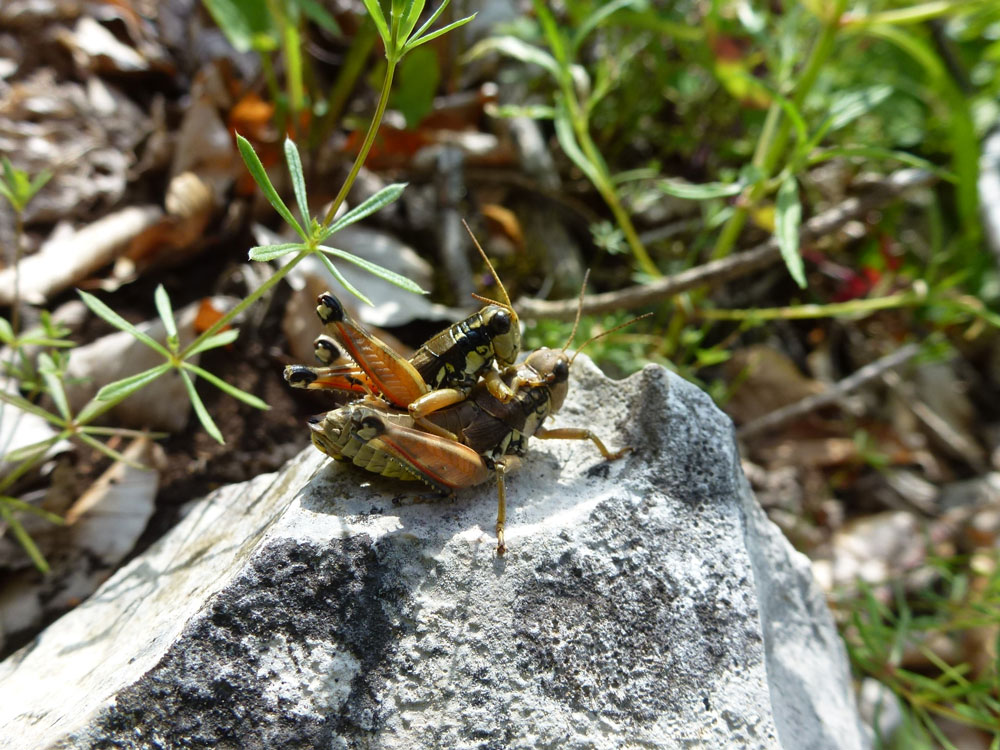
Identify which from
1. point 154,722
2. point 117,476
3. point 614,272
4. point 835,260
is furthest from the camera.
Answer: point 835,260

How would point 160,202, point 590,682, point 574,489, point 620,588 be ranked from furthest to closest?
point 160,202 → point 574,489 → point 620,588 → point 590,682

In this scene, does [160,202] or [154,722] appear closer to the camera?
[154,722]

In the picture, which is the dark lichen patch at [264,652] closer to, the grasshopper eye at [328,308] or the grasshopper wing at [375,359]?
the grasshopper wing at [375,359]

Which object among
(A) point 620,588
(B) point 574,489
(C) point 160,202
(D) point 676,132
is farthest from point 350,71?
(A) point 620,588

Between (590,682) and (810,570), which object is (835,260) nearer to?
(810,570)

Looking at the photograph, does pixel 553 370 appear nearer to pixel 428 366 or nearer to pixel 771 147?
pixel 428 366

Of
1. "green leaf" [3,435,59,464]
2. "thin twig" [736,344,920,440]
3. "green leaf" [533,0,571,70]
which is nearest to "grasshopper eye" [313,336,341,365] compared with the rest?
"green leaf" [3,435,59,464]

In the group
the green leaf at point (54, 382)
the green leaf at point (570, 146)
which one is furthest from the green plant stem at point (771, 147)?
the green leaf at point (54, 382)
